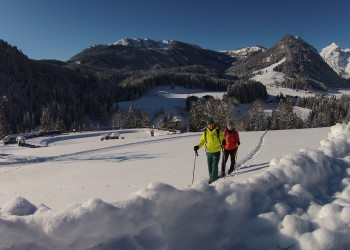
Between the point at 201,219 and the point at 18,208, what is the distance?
96.1 inches

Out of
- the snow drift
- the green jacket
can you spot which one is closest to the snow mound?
the snow drift

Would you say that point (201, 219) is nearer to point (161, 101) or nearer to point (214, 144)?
point (214, 144)

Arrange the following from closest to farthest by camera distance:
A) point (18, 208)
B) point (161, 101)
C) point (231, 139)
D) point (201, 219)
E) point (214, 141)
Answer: point (18, 208)
point (201, 219)
point (214, 141)
point (231, 139)
point (161, 101)

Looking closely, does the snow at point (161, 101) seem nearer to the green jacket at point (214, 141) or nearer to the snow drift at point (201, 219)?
the green jacket at point (214, 141)

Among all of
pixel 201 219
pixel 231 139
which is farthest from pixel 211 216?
pixel 231 139

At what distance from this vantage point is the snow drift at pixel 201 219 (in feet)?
7.77

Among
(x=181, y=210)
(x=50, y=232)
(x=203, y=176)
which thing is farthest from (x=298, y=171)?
(x=50, y=232)

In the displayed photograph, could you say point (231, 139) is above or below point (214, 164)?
above

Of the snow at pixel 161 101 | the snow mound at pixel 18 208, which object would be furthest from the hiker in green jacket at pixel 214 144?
the snow at pixel 161 101

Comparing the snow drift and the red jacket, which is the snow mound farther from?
the red jacket

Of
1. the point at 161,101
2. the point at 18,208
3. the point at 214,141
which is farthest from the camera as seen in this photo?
the point at 161,101

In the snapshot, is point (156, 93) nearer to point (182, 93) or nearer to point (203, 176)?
point (182, 93)

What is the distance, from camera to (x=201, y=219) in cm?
319

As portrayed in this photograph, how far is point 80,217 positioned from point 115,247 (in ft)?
1.67
